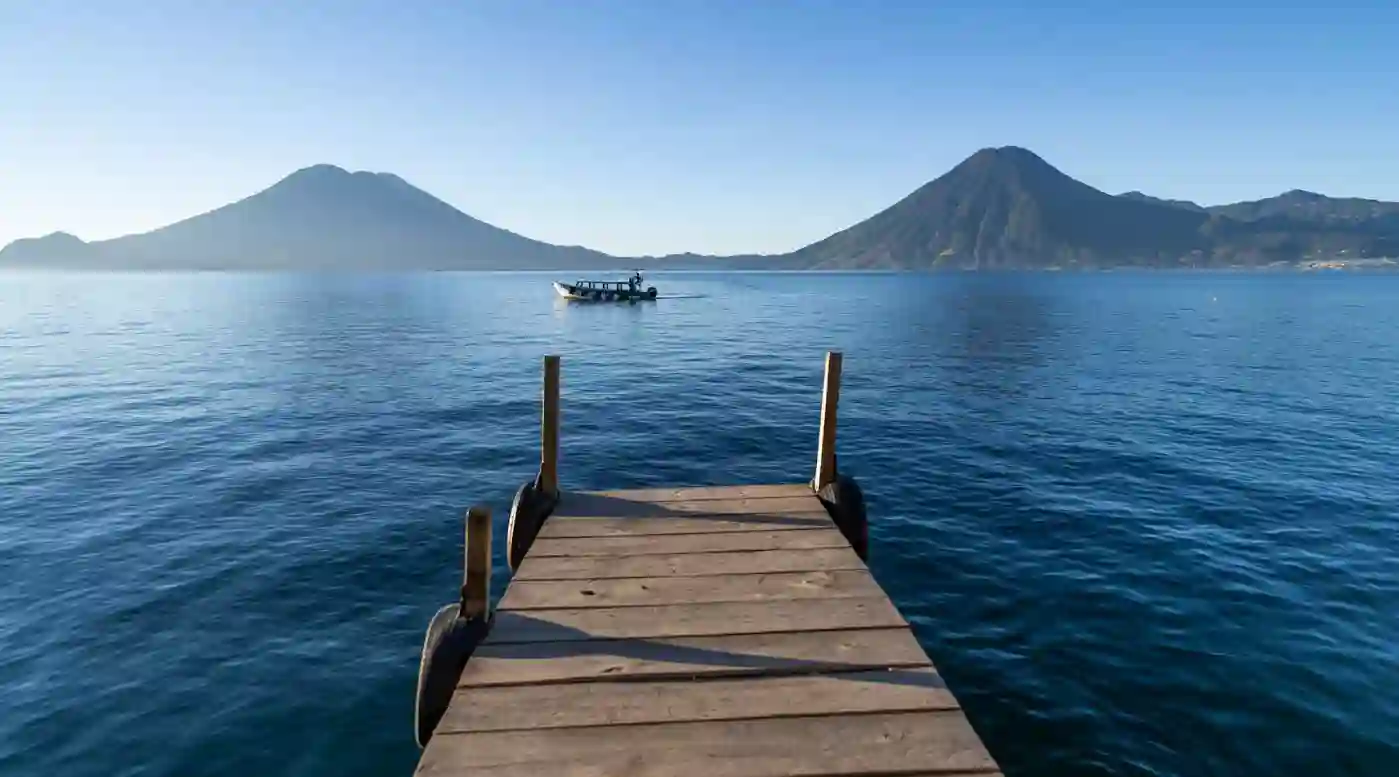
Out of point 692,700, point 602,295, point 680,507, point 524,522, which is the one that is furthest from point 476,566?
point 602,295

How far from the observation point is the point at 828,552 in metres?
7.74

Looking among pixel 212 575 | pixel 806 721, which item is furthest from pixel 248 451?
pixel 806 721

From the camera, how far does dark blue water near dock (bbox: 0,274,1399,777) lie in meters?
7.75

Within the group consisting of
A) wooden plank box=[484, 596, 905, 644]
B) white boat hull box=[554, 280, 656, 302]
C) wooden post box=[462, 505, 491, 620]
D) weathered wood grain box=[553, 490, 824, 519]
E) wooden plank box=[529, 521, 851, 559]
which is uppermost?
white boat hull box=[554, 280, 656, 302]

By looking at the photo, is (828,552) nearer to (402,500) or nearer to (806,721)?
(806,721)

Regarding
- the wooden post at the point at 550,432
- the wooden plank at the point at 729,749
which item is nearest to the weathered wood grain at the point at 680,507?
the wooden post at the point at 550,432

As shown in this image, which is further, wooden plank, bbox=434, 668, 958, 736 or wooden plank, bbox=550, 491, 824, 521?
wooden plank, bbox=550, 491, 824, 521

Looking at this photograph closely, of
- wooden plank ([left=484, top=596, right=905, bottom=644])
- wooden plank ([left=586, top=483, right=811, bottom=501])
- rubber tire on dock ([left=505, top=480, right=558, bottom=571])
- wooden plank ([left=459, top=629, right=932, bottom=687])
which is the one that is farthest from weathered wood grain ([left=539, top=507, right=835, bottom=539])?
wooden plank ([left=459, top=629, right=932, bottom=687])

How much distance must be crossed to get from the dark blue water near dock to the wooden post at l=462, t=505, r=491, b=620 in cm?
265

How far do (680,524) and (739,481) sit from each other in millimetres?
7696

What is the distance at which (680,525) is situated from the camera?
8.62 meters

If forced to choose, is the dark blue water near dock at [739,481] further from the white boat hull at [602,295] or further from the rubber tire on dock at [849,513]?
the white boat hull at [602,295]

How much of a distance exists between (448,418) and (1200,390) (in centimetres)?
3044

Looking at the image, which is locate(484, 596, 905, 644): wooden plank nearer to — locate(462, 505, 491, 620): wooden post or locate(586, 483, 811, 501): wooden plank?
locate(462, 505, 491, 620): wooden post
